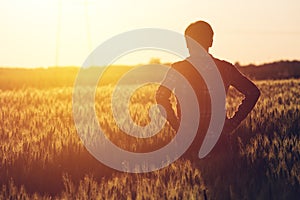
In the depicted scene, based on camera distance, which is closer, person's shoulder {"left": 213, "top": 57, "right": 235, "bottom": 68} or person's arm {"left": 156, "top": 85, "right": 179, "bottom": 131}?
person's shoulder {"left": 213, "top": 57, "right": 235, "bottom": 68}

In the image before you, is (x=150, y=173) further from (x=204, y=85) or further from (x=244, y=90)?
(x=244, y=90)

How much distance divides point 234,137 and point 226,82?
1.07 meters

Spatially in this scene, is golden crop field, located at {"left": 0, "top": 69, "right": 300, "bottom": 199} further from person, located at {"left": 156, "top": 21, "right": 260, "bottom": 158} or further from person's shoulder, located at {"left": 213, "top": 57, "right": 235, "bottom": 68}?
person's shoulder, located at {"left": 213, "top": 57, "right": 235, "bottom": 68}

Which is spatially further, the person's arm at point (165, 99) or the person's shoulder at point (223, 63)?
the person's arm at point (165, 99)

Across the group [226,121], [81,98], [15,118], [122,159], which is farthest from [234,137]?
[81,98]

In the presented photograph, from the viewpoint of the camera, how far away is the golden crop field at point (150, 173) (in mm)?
4609

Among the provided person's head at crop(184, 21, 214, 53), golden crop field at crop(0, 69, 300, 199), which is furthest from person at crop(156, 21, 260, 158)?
golden crop field at crop(0, 69, 300, 199)

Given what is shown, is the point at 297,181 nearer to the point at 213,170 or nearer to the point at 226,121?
the point at 213,170

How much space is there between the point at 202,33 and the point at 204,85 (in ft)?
1.61

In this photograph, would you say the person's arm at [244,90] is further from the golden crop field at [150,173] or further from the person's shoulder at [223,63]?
the golden crop field at [150,173]

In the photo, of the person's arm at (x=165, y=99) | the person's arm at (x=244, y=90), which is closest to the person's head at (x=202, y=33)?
the person's arm at (x=244, y=90)

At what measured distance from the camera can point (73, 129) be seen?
297 inches

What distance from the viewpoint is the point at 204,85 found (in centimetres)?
596

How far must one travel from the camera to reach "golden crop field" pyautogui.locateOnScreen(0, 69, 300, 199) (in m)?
4.61
